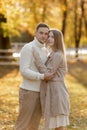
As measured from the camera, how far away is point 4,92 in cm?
1617

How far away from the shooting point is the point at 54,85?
675 centimetres

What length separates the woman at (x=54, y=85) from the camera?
6.69 meters

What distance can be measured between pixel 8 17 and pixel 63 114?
19.7 meters

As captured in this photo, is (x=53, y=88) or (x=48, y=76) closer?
(x=48, y=76)

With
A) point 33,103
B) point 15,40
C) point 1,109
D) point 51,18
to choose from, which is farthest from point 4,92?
point 15,40

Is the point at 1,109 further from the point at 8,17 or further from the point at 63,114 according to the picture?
the point at 8,17

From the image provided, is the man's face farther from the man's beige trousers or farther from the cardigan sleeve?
the man's beige trousers

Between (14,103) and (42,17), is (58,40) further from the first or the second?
(42,17)

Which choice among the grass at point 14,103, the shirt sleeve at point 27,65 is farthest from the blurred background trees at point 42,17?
the shirt sleeve at point 27,65

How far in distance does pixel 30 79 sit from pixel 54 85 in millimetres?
387

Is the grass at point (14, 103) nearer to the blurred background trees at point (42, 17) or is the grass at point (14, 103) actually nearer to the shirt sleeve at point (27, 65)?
the shirt sleeve at point (27, 65)

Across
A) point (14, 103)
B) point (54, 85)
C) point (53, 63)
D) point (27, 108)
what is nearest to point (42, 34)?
point (53, 63)

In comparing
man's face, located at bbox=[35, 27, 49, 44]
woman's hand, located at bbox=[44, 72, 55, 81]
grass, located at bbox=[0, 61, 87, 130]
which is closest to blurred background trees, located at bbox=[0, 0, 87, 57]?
grass, located at bbox=[0, 61, 87, 130]

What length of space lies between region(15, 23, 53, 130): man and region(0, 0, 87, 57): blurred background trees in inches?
676
